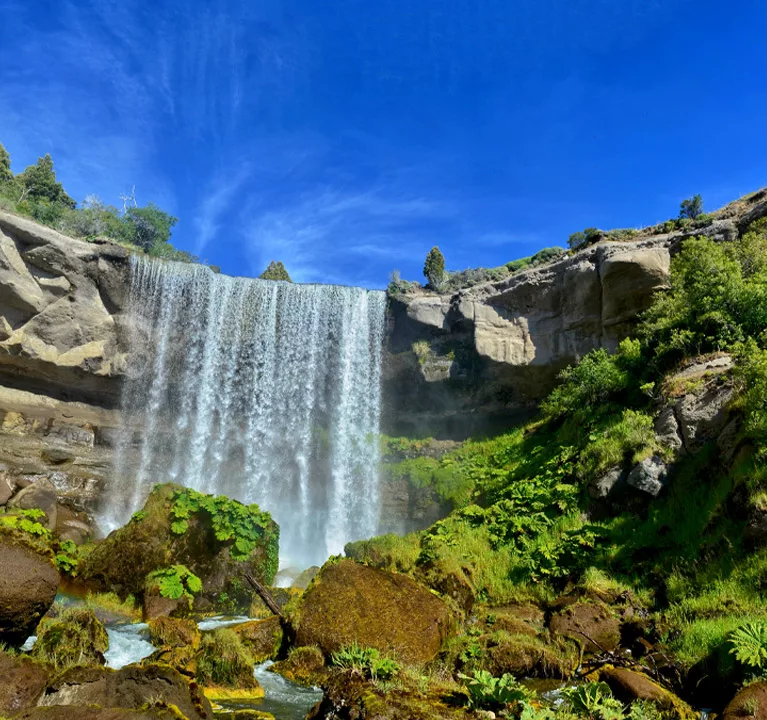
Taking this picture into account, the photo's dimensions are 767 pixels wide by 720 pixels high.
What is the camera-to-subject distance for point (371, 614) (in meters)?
8.48

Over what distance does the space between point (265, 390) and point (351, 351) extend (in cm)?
502

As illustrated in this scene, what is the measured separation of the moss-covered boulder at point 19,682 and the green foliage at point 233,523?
9093mm

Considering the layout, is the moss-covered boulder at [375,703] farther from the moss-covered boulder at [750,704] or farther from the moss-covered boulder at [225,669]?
the moss-covered boulder at [750,704]

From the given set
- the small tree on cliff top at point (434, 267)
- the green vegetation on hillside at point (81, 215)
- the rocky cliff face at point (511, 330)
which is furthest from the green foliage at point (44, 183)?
the rocky cliff face at point (511, 330)

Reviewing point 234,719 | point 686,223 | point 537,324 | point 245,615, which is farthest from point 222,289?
point 234,719

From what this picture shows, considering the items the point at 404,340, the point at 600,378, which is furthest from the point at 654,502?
the point at 404,340

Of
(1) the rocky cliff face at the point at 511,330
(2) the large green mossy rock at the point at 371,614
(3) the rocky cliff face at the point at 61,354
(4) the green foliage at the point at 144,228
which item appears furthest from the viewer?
(4) the green foliage at the point at 144,228

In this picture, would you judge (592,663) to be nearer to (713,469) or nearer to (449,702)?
(449,702)

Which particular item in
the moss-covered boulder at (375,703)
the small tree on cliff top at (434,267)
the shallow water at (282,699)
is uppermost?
the small tree on cliff top at (434,267)

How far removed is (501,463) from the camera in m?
23.0

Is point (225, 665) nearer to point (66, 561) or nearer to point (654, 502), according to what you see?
point (66, 561)

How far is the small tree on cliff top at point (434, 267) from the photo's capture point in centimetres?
3225

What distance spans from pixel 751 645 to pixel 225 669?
669 centimetres

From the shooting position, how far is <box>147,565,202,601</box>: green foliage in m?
12.1
